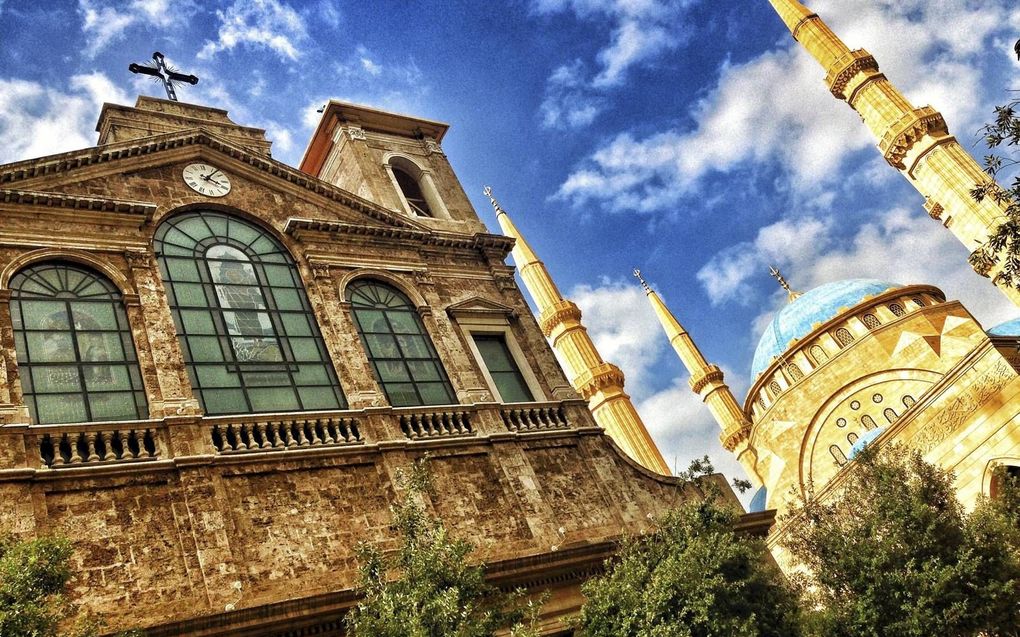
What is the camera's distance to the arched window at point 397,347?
1658 centimetres

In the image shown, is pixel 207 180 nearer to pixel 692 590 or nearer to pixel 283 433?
pixel 283 433

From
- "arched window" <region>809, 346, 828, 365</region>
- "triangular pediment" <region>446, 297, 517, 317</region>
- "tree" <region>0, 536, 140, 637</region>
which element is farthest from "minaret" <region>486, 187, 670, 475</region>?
"tree" <region>0, 536, 140, 637</region>

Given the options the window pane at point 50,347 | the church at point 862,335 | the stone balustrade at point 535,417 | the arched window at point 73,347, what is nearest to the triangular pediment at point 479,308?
the stone balustrade at point 535,417

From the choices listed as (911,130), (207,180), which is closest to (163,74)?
(207,180)

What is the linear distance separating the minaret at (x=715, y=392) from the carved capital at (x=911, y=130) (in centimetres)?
1886

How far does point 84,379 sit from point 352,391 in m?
4.50

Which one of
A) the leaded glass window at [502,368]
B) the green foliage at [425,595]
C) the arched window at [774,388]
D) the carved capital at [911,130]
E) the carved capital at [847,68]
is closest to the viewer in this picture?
the green foliage at [425,595]

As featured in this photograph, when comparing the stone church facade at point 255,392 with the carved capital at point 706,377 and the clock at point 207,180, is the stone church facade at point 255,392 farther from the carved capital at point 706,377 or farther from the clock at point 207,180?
the carved capital at point 706,377

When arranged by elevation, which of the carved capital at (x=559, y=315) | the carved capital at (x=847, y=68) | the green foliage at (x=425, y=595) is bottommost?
the green foliage at (x=425, y=595)

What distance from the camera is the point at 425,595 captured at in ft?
30.6

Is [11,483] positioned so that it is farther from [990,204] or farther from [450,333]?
[990,204]

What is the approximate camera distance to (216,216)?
A: 1748 centimetres

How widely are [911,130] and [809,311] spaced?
11912mm

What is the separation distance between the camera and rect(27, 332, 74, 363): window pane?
13328 millimetres
